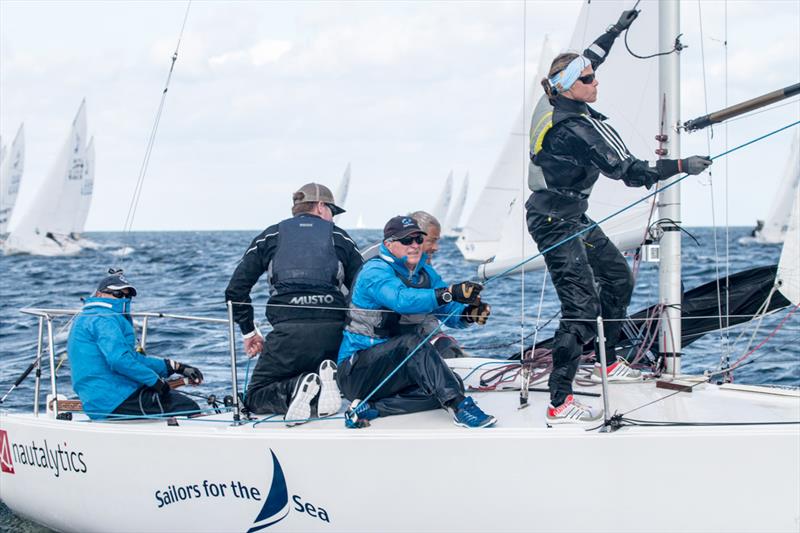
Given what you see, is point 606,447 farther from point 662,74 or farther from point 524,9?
point 524,9

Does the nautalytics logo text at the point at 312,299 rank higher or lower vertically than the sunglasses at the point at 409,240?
lower

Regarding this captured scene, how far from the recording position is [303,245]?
13.8ft

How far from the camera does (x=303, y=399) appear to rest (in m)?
3.99

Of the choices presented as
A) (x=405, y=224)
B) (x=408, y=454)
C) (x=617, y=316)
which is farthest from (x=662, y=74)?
(x=408, y=454)

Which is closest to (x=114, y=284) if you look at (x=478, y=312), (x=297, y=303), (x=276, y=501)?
(x=297, y=303)

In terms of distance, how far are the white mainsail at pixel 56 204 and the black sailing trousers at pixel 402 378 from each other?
33013 millimetres

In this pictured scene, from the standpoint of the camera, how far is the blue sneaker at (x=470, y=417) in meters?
3.62

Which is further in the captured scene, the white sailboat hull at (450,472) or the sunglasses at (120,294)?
the sunglasses at (120,294)

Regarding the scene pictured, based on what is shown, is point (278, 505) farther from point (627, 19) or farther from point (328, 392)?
point (627, 19)

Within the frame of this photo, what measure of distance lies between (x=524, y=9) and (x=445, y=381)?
2.70 m

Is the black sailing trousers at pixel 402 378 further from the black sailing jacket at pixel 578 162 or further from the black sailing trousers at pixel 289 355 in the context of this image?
the black sailing jacket at pixel 578 162

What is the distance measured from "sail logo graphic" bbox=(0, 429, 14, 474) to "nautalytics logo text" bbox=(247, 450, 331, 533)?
185cm

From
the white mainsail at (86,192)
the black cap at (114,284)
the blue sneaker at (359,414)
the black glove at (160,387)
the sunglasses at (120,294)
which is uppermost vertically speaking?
the white mainsail at (86,192)

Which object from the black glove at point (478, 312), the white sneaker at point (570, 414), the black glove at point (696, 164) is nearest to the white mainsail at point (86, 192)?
the black glove at point (478, 312)
